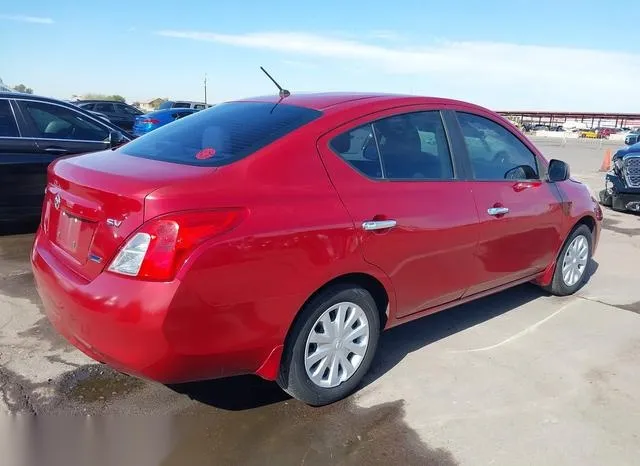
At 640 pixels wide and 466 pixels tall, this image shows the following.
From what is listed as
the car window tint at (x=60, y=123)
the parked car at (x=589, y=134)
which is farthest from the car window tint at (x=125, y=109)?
the parked car at (x=589, y=134)

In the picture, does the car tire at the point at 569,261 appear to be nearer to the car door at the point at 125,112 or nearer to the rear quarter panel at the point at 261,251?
the rear quarter panel at the point at 261,251

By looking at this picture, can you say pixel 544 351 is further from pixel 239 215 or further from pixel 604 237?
pixel 604 237

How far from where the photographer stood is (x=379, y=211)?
317cm

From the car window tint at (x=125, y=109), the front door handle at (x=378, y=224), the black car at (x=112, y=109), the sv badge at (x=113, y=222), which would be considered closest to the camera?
the sv badge at (x=113, y=222)

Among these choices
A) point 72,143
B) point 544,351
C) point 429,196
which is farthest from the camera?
point 72,143

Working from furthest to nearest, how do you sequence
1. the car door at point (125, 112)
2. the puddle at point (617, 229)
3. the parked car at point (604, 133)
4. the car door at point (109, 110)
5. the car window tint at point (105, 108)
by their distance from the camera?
A: the parked car at point (604, 133) → the car window tint at point (105, 108) → the car door at point (125, 112) → the car door at point (109, 110) → the puddle at point (617, 229)

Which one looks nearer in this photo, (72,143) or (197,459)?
(197,459)

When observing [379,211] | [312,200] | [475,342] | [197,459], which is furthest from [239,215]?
[475,342]

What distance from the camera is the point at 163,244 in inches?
96.8

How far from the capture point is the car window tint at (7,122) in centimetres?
619

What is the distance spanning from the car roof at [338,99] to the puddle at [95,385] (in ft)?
6.34

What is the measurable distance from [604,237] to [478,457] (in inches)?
235

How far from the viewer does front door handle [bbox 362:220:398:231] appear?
10.1 feet

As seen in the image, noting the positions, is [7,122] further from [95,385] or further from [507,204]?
[507,204]
